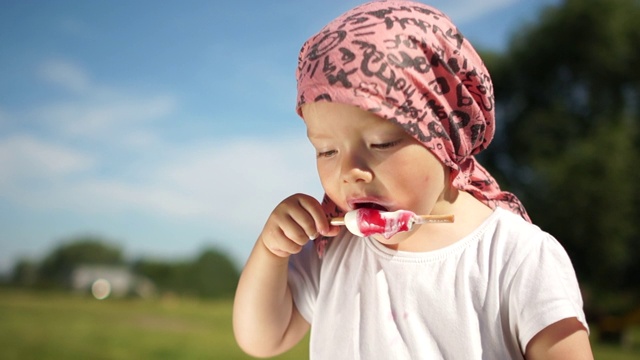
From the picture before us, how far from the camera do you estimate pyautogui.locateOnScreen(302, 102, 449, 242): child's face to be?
0.77 metres

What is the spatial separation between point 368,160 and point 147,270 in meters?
2.50

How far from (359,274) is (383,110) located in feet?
0.87

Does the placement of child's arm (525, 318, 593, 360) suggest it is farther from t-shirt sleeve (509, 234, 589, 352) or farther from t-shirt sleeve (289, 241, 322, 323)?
t-shirt sleeve (289, 241, 322, 323)

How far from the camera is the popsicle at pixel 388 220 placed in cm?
78

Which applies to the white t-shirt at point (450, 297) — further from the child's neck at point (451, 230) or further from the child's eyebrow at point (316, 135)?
the child's eyebrow at point (316, 135)

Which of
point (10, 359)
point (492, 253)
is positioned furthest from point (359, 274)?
point (10, 359)

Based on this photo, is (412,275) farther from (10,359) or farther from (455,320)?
(10,359)

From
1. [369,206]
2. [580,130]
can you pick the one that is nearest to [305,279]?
[369,206]

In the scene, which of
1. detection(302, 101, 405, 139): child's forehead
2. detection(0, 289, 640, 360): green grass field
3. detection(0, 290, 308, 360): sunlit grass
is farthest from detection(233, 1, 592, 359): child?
detection(0, 290, 308, 360): sunlit grass

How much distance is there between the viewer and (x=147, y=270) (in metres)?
3.07

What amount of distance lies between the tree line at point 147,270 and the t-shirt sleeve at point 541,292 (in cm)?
232

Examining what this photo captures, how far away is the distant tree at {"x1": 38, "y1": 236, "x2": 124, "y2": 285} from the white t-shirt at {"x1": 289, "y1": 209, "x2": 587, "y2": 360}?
2.37 metres

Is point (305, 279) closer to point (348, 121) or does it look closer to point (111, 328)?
point (348, 121)

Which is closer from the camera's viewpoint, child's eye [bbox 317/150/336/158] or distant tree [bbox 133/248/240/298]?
child's eye [bbox 317/150/336/158]
